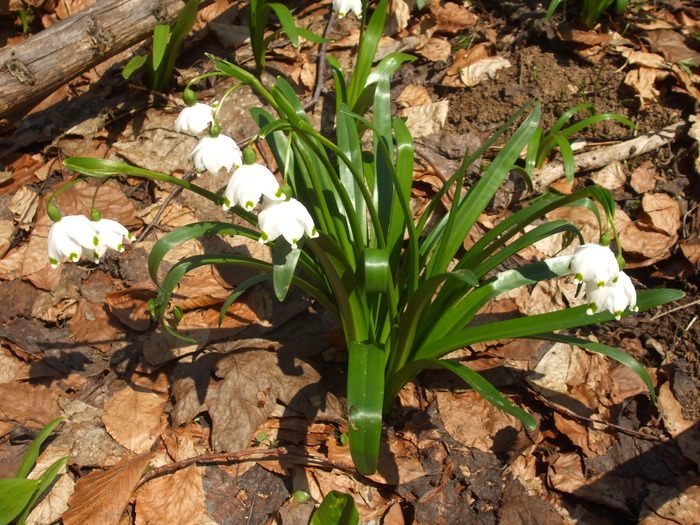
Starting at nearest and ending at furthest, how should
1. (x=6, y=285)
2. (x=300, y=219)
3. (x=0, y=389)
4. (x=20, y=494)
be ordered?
(x=300, y=219), (x=20, y=494), (x=0, y=389), (x=6, y=285)

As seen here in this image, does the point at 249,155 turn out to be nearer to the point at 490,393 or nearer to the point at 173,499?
the point at 490,393

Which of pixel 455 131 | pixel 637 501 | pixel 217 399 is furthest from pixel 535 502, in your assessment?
pixel 455 131

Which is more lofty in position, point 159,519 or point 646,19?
point 646,19

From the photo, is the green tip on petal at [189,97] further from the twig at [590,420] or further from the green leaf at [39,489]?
the twig at [590,420]

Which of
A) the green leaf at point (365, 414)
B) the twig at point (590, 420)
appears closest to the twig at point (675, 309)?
the twig at point (590, 420)

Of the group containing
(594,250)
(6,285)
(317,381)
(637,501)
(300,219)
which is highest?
(300,219)

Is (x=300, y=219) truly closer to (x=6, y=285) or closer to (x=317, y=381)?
(x=317, y=381)

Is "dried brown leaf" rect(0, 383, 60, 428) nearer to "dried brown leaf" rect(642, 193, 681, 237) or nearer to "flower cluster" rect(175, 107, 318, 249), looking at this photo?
"flower cluster" rect(175, 107, 318, 249)

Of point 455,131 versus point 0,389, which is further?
point 455,131

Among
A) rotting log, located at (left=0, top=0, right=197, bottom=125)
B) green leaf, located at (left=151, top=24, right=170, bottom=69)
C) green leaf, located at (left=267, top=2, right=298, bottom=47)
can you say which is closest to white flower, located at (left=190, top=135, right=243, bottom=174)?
green leaf, located at (left=267, top=2, right=298, bottom=47)
